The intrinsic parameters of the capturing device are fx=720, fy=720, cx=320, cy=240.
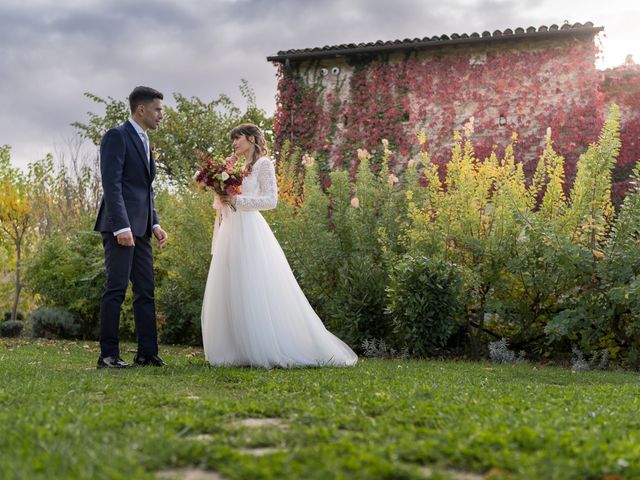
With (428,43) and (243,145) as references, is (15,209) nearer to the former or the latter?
(428,43)

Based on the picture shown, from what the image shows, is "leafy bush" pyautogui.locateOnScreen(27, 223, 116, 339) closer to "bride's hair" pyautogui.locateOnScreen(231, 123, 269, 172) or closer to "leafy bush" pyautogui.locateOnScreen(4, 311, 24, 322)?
"leafy bush" pyautogui.locateOnScreen(4, 311, 24, 322)

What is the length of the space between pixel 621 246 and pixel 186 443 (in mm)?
5756

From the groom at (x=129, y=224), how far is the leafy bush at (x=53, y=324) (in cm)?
645

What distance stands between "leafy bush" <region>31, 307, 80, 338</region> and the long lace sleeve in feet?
23.1

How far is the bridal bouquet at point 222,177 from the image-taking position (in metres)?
6.43

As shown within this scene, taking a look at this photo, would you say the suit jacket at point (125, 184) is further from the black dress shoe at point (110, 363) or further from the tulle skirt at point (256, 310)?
the black dress shoe at point (110, 363)

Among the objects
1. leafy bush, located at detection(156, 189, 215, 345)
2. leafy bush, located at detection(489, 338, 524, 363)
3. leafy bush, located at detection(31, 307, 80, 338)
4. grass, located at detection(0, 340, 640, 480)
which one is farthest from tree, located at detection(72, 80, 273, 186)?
grass, located at detection(0, 340, 640, 480)

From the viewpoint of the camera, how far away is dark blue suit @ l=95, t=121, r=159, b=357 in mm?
5973

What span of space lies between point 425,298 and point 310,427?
4718 mm

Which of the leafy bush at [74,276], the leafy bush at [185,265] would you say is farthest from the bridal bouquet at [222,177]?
the leafy bush at [74,276]

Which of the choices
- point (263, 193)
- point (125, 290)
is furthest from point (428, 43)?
point (125, 290)

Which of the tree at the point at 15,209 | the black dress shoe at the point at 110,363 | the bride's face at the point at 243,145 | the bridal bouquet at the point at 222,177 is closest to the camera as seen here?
the black dress shoe at the point at 110,363

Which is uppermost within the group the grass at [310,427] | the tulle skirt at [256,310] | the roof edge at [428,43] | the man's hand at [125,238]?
the roof edge at [428,43]

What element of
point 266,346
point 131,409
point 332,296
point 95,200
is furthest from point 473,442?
point 95,200
